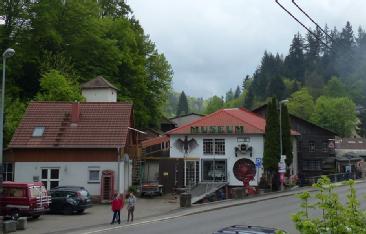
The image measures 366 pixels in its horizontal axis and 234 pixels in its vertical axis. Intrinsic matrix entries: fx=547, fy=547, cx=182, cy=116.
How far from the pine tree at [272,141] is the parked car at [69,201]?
20.6 m

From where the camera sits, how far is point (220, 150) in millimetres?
54188

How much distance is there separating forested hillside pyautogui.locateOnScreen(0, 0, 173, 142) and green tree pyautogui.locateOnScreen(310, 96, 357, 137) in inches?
2857

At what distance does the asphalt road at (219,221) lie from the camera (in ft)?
81.6

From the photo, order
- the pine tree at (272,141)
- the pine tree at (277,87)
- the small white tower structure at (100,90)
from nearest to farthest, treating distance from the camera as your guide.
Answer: the pine tree at (272,141)
the small white tower structure at (100,90)
the pine tree at (277,87)

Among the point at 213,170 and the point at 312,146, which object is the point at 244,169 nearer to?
the point at 213,170

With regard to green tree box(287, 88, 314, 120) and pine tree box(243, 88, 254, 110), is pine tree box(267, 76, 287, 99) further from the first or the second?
green tree box(287, 88, 314, 120)

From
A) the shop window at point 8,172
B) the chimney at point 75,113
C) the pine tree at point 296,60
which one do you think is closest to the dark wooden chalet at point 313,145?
the chimney at point 75,113

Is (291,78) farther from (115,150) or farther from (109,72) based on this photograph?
(115,150)

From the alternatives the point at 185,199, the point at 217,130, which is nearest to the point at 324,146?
the point at 217,130

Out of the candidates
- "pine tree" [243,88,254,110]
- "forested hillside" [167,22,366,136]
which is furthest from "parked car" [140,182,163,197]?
"pine tree" [243,88,254,110]

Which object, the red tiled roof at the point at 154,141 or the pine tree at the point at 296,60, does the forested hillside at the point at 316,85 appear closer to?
the pine tree at the point at 296,60

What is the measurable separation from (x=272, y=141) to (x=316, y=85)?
124 meters

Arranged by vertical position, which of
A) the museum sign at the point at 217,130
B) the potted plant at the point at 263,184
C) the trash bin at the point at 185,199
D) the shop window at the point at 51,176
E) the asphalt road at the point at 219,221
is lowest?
the asphalt road at the point at 219,221

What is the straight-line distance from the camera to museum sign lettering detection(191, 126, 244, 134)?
2110 inches
